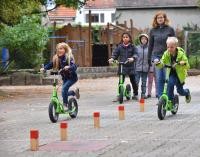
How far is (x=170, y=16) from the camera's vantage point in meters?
61.3

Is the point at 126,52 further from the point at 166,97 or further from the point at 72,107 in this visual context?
the point at 166,97

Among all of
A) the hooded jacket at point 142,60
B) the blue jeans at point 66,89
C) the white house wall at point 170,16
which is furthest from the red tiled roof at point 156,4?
the blue jeans at point 66,89

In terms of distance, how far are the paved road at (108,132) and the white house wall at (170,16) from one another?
1645 inches

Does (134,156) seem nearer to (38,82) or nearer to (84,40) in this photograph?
(38,82)

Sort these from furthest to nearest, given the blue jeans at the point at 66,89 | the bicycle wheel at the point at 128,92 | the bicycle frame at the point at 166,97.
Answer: the bicycle wheel at the point at 128,92, the blue jeans at the point at 66,89, the bicycle frame at the point at 166,97

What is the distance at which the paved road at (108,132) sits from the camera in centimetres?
1003

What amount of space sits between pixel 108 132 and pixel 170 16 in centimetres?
4998

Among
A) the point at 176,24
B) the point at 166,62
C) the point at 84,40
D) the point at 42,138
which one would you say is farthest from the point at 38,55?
the point at 176,24

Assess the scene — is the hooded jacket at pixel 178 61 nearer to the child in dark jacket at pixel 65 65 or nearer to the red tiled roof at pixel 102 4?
the child in dark jacket at pixel 65 65

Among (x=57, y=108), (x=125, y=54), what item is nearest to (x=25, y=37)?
(x=125, y=54)

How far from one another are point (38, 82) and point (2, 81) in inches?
54.4

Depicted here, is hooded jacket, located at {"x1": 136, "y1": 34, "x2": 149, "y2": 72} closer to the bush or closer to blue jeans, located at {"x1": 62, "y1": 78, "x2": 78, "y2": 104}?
blue jeans, located at {"x1": 62, "y1": 78, "x2": 78, "y2": 104}

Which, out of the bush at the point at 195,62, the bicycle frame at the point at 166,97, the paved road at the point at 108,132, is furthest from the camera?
the bush at the point at 195,62

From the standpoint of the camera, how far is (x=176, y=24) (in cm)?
5972
